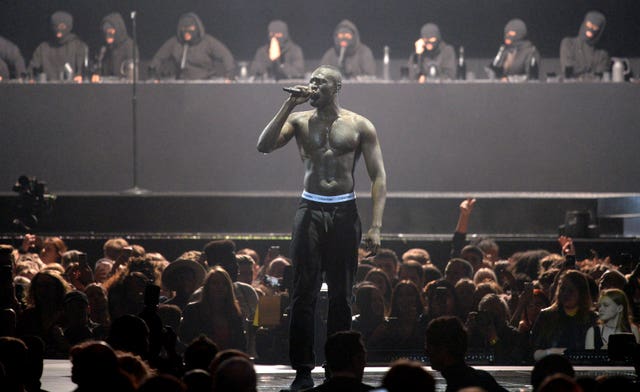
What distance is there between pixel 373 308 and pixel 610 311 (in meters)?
1.48

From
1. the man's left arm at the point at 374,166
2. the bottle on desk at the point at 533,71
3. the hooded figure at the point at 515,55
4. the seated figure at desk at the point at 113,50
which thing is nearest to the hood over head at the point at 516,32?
the hooded figure at the point at 515,55

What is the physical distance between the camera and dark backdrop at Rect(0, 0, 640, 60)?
1886 cm

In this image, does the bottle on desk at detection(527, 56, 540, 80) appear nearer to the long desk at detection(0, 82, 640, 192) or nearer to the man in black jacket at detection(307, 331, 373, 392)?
the long desk at detection(0, 82, 640, 192)

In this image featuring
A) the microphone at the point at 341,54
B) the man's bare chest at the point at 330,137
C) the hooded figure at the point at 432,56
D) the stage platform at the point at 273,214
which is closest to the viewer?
the man's bare chest at the point at 330,137

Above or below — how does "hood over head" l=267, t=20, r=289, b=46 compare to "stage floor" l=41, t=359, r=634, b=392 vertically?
above

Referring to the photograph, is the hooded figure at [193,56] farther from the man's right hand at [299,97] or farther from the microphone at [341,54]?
the man's right hand at [299,97]

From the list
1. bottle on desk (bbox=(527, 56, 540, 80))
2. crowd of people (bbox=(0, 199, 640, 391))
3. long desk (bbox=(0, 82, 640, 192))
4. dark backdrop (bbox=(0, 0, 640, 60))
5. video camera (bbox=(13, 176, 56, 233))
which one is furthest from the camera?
dark backdrop (bbox=(0, 0, 640, 60))

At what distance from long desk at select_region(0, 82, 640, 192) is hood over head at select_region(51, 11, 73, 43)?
160cm

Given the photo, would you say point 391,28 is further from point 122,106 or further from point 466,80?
point 122,106

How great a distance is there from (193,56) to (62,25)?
2005 mm

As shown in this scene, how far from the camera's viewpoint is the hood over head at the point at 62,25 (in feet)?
56.3

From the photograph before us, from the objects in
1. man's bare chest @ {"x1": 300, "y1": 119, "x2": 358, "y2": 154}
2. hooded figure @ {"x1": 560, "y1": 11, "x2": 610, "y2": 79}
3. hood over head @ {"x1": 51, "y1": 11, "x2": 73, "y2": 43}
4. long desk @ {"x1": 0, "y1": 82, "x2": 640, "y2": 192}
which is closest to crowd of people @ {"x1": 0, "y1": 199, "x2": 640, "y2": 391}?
man's bare chest @ {"x1": 300, "y1": 119, "x2": 358, "y2": 154}

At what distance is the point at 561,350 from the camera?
734 cm

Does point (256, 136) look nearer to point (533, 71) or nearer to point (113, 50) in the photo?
point (113, 50)
